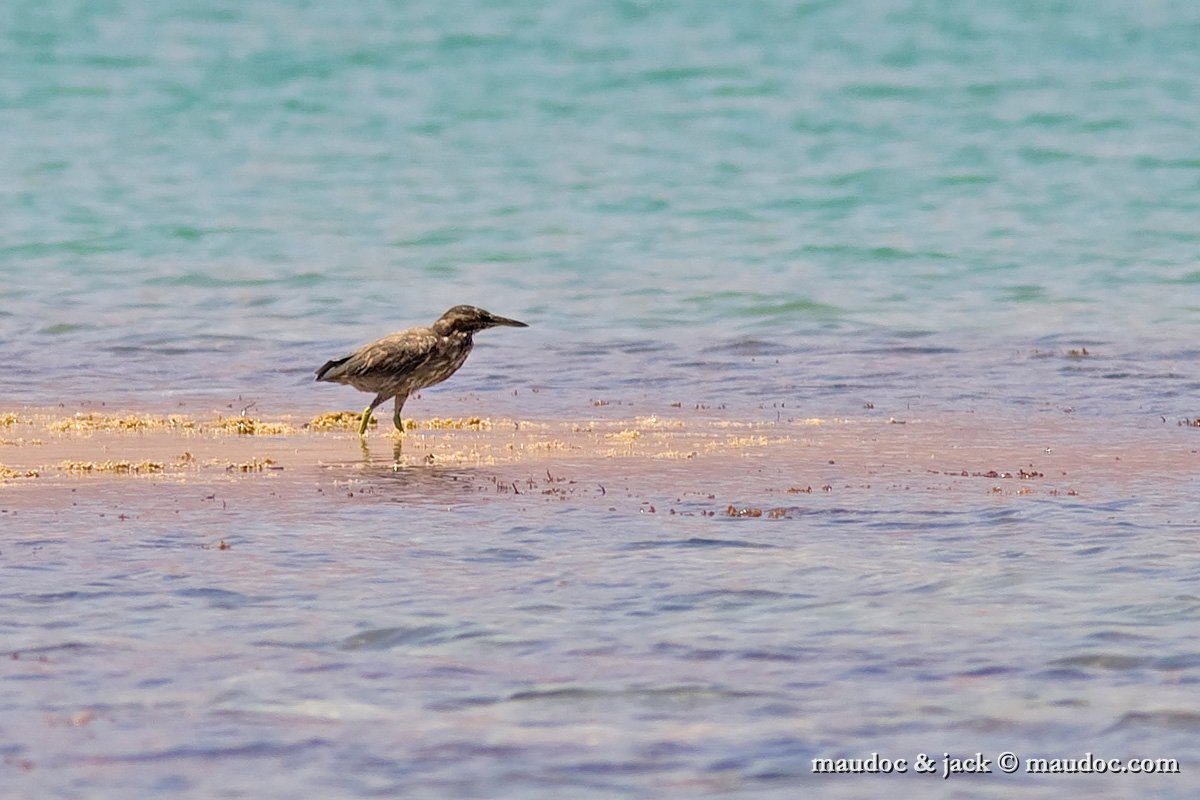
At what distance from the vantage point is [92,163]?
43.9 m

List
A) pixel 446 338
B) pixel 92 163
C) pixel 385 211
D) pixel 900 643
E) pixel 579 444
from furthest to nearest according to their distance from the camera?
pixel 92 163
pixel 385 211
pixel 446 338
pixel 579 444
pixel 900 643

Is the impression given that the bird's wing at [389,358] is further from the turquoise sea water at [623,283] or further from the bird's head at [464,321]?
the turquoise sea water at [623,283]

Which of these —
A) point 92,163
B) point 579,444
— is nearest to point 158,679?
point 579,444

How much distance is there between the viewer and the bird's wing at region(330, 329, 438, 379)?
50.0 feet

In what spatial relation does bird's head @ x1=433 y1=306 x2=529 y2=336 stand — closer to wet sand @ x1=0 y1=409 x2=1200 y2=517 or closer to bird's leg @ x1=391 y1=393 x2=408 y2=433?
bird's leg @ x1=391 y1=393 x2=408 y2=433

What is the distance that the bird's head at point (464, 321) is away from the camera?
15.7 m

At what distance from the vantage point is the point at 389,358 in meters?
15.2

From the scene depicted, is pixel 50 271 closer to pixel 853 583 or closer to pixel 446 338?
pixel 446 338

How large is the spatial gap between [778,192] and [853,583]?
2944 cm

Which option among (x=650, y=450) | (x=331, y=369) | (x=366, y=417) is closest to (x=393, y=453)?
(x=366, y=417)

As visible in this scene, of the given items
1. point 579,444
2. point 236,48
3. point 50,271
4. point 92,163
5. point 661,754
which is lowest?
point 661,754

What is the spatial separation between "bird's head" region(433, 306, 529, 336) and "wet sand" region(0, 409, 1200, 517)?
31.1 inches

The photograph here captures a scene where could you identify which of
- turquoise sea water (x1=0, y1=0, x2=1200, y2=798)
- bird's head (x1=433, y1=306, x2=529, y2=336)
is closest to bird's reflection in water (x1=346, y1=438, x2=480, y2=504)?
turquoise sea water (x1=0, y1=0, x2=1200, y2=798)

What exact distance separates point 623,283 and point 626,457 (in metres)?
14.4
